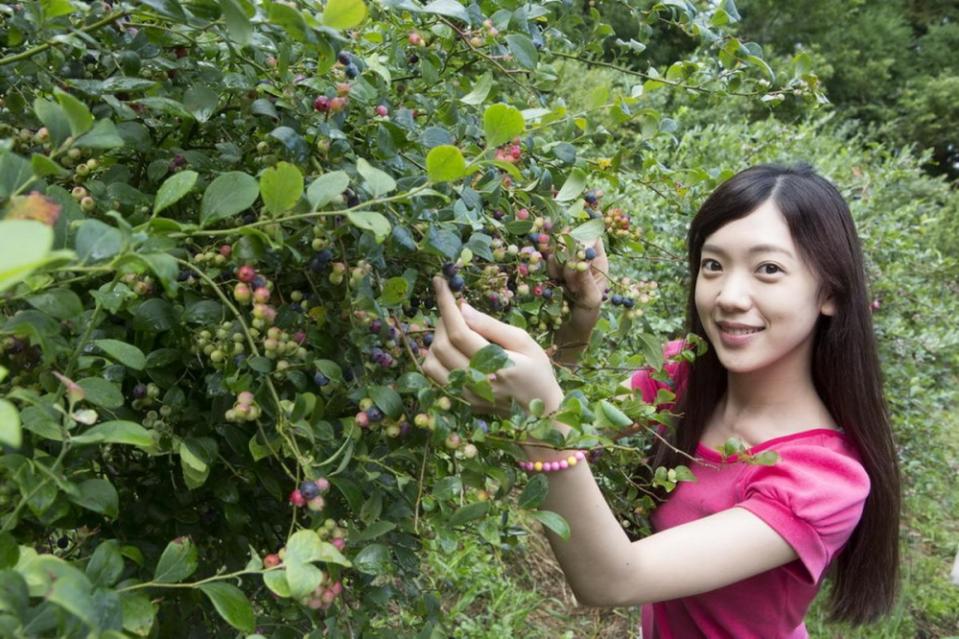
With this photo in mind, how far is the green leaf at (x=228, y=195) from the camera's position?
502 mm

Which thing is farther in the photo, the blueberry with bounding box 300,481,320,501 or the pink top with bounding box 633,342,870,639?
the pink top with bounding box 633,342,870,639

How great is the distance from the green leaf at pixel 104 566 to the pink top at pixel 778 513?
27.5 inches

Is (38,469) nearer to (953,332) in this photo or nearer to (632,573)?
(632,573)

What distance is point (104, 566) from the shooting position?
1.61ft

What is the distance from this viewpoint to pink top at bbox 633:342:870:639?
3.29 ft

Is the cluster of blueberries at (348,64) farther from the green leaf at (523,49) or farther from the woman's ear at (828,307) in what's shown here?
the woman's ear at (828,307)

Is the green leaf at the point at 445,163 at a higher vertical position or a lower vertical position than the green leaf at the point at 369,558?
higher

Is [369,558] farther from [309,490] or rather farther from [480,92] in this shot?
[480,92]

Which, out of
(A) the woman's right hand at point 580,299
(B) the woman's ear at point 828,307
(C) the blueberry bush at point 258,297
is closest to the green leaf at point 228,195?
(C) the blueberry bush at point 258,297

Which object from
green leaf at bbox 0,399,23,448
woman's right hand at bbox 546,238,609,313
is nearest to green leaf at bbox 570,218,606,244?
woman's right hand at bbox 546,238,609,313

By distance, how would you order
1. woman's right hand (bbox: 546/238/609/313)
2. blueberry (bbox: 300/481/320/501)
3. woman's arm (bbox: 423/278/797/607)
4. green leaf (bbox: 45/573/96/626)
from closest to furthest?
green leaf (bbox: 45/573/96/626), blueberry (bbox: 300/481/320/501), woman's arm (bbox: 423/278/797/607), woman's right hand (bbox: 546/238/609/313)

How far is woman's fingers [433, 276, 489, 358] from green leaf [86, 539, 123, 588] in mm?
282

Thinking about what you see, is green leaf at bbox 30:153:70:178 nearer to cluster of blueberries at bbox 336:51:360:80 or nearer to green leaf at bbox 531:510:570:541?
cluster of blueberries at bbox 336:51:360:80

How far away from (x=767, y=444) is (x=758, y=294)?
0.22m
